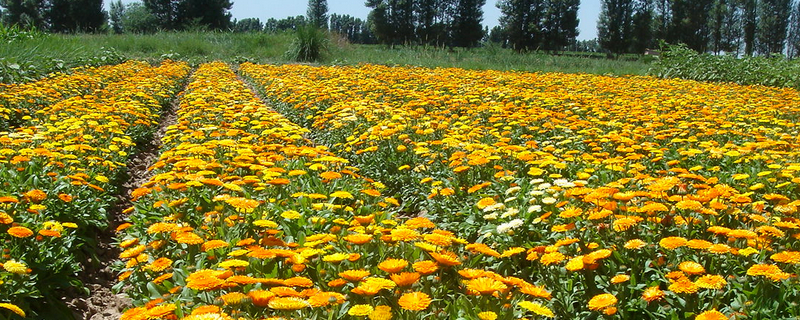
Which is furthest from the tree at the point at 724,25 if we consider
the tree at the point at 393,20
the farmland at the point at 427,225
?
the farmland at the point at 427,225

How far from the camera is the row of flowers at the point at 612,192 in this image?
9.01ft

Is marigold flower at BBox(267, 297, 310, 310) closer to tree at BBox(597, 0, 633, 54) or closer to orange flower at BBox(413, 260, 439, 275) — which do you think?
orange flower at BBox(413, 260, 439, 275)

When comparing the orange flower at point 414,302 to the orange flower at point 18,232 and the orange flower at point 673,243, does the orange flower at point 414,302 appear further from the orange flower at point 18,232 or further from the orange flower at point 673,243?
the orange flower at point 18,232

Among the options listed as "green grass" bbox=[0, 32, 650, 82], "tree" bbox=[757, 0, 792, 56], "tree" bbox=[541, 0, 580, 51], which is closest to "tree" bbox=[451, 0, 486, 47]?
"tree" bbox=[541, 0, 580, 51]

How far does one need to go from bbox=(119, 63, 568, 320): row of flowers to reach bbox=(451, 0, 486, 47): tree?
212 feet

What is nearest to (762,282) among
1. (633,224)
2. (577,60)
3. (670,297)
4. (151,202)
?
(670,297)

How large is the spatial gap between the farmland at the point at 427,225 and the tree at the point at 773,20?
64.5 metres

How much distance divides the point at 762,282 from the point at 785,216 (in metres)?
0.92

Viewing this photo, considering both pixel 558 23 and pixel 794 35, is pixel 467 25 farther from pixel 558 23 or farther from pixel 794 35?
pixel 794 35

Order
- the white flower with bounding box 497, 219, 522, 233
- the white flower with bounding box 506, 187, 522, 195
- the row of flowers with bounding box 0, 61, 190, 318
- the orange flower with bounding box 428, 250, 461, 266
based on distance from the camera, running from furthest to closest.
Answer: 1. the white flower with bounding box 506, 187, 522, 195
2. the white flower with bounding box 497, 219, 522, 233
3. the row of flowers with bounding box 0, 61, 190, 318
4. the orange flower with bounding box 428, 250, 461, 266

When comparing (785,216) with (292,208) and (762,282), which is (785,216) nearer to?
(762,282)

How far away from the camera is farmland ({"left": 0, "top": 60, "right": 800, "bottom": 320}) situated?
256cm

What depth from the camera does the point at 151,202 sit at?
4.40 meters

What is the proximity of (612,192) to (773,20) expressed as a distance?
69.3 m
